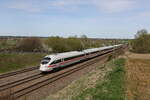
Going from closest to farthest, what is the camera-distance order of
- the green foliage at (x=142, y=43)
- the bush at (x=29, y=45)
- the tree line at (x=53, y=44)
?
1. the tree line at (x=53, y=44)
2. the green foliage at (x=142, y=43)
3. the bush at (x=29, y=45)

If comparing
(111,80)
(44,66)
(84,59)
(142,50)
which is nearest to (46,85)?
(44,66)

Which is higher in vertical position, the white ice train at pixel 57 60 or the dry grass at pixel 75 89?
the white ice train at pixel 57 60

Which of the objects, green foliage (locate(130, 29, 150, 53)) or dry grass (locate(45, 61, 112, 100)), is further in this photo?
green foliage (locate(130, 29, 150, 53))

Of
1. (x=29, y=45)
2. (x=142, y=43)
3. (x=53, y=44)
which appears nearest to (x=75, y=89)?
(x=53, y=44)

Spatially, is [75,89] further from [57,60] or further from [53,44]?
[53,44]

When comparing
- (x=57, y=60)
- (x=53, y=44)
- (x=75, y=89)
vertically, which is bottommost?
(x=75, y=89)

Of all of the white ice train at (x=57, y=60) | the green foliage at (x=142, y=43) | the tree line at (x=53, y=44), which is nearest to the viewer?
the white ice train at (x=57, y=60)

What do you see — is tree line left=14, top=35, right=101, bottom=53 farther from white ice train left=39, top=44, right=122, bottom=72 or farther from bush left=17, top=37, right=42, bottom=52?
white ice train left=39, top=44, right=122, bottom=72

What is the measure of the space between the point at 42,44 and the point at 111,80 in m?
78.9

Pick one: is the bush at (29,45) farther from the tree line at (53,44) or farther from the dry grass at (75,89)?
the dry grass at (75,89)

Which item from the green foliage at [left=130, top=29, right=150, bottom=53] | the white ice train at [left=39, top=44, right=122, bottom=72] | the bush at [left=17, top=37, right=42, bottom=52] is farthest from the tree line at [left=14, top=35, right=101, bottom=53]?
the white ice train at [left=39, top=44, right=122, bottom=72]

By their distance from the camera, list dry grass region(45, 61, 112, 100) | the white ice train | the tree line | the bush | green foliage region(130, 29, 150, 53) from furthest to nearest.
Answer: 1. the bush
2. green foliage region(130, 29, 150, 53)
3. the tree line
4. the white ice train
5. dry grass region(45, 61, 112, 100)

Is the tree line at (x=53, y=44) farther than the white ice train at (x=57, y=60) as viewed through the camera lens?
Yes

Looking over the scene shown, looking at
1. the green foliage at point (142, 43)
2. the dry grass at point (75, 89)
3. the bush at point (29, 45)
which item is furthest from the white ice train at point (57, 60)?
the bush at point (29, 45)
